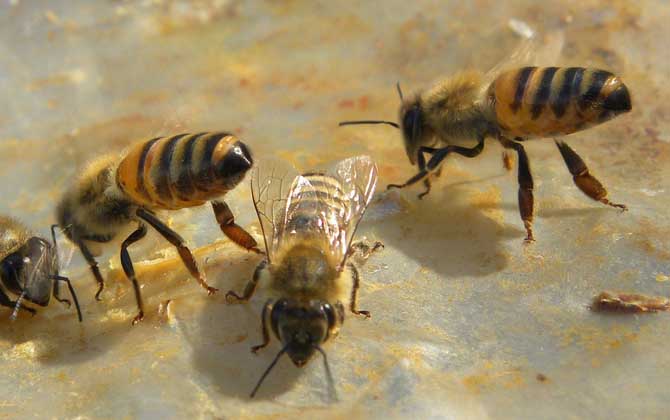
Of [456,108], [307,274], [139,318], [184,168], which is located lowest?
[139,318]

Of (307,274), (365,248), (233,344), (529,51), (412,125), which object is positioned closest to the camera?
(307,274)

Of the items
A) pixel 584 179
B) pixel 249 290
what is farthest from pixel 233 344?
pixel 584 179

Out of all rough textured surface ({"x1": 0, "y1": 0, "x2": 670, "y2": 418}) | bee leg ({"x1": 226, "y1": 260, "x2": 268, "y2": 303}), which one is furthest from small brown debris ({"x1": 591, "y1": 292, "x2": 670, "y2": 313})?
bee leg ({"x1": 226, "y1": 260, "x2": 268, "y2": 303})

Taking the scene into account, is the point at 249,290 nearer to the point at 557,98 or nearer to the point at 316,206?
the point at 316,206

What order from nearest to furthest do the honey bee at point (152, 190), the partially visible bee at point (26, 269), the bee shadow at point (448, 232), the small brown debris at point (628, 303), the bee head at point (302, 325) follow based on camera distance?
1. the bee head at point (302, 325)
2. the small brown debris at point (628, 303)
3. the honey bee at point (152, 190)
4. the partially visible bee at point (26, 269)
5. the bee shadow at point (448, 232)

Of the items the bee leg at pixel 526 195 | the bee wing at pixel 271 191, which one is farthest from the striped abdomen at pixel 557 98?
the bee wing at pixel 271 191

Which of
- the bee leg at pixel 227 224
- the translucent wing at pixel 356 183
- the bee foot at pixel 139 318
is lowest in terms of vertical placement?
the bee foot at pixel 139 318

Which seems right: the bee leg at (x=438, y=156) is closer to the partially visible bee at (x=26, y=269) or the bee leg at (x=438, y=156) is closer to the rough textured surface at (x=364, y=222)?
the rough textured surface at (x=364, y=222)
